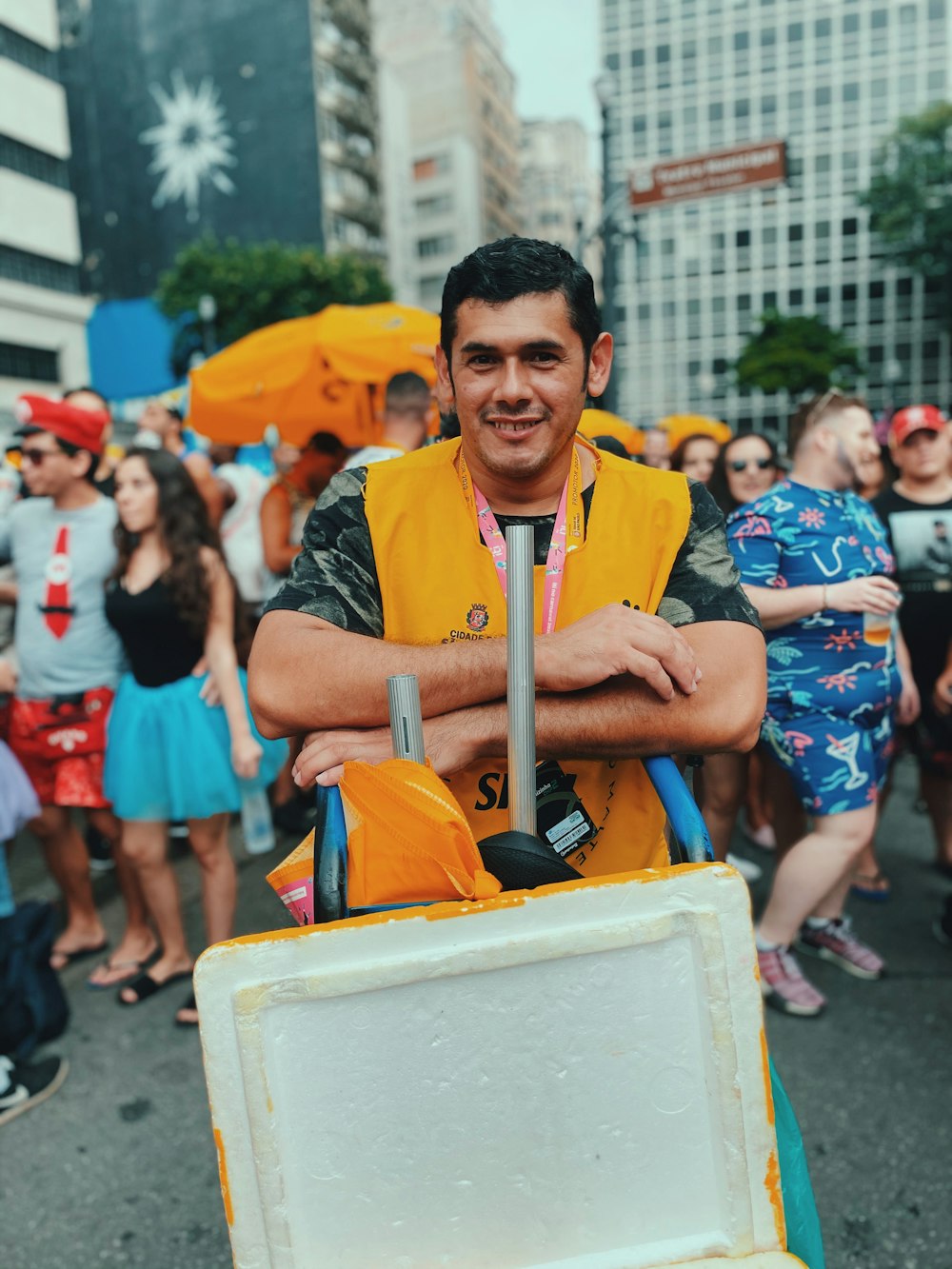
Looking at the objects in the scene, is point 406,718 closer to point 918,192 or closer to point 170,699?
point 170,699

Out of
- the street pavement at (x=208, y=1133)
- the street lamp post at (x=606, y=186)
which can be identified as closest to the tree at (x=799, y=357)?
the street lamp post at (x=606, y=186)

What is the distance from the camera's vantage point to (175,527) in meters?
3.72

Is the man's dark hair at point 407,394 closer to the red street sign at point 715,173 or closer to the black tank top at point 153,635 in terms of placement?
the black tank top at point 153,635

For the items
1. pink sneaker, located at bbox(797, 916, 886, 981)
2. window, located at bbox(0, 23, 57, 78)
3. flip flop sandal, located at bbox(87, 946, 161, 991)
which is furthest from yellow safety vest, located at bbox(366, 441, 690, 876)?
window, located at bbox(0, 23, 57, 78)

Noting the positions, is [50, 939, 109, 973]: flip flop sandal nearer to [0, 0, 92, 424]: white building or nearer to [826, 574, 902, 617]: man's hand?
[826, 574, 902, 617]: man's hand

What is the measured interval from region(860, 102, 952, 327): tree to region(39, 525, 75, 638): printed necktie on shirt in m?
53.9

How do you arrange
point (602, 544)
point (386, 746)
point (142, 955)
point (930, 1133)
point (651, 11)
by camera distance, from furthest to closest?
point (651, 11)
point (142, 955)
point (930, 1133)
point (602, 544)
point (386, 746)

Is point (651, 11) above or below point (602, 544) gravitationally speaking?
above

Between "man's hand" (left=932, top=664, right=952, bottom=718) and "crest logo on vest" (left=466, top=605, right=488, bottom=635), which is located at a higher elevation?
"crest logo on vest" (left=466, top=605, right=488, bottom=635)

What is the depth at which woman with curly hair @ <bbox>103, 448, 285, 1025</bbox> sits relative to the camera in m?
3.67

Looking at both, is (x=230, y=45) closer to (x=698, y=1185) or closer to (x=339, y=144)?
(x=339, y=144)

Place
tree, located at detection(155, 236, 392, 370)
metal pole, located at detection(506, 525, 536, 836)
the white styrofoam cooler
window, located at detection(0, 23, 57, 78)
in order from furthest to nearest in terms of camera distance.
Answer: tree, located at detection(155, 236, 392, 370)
window, located at detection(0, 23, 57, 78)
metal pole, located at detection(506, 525, 536, 836)
the white styrofoam cooler

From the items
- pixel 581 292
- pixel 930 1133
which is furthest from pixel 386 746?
pixel 930 1133

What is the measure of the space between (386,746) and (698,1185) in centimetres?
74
